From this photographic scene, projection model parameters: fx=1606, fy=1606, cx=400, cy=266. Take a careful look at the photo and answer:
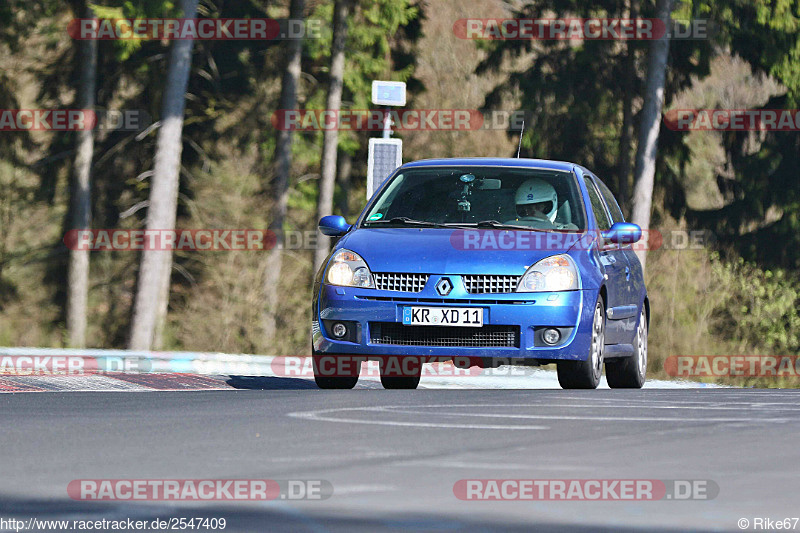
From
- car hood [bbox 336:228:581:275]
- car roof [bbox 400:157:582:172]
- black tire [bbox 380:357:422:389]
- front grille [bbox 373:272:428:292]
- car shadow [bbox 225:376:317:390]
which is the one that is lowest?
car shadow [bbox 225:376:317:390]

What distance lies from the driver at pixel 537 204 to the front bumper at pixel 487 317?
2.78ft

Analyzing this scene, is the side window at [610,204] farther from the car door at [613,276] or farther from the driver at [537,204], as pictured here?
the driver at [537,204]

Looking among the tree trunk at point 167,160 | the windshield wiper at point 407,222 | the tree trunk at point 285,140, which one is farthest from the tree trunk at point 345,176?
the windshield wiper at point 407,222

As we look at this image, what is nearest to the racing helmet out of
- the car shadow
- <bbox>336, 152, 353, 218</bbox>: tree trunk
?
the car shadow

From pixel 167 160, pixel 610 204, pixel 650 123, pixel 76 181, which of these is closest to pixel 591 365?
pixel 610 204

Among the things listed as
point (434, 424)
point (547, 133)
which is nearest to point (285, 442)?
point (434, 424)

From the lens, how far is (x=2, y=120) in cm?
3928

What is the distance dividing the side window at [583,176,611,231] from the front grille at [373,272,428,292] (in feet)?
6.92

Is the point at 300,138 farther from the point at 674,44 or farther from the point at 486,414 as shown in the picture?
the point at 486,414

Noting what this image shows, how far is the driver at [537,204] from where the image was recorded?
12.5 metres

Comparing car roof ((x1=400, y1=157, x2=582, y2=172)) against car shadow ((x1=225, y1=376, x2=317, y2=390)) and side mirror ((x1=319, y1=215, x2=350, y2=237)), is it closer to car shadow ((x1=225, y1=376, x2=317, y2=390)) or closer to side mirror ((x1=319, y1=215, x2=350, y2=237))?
side mirror ((x1=319, y1=215, x2=350, y2=237))

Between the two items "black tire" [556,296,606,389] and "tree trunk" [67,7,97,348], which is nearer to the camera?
"black tire" [556,296,606,389]

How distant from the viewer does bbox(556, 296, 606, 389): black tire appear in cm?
1216

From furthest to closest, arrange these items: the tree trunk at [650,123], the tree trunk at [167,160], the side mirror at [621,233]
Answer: the tree trunk at [650,123] → the tree trunk at [167,160] → the side mirror at [621,233]
